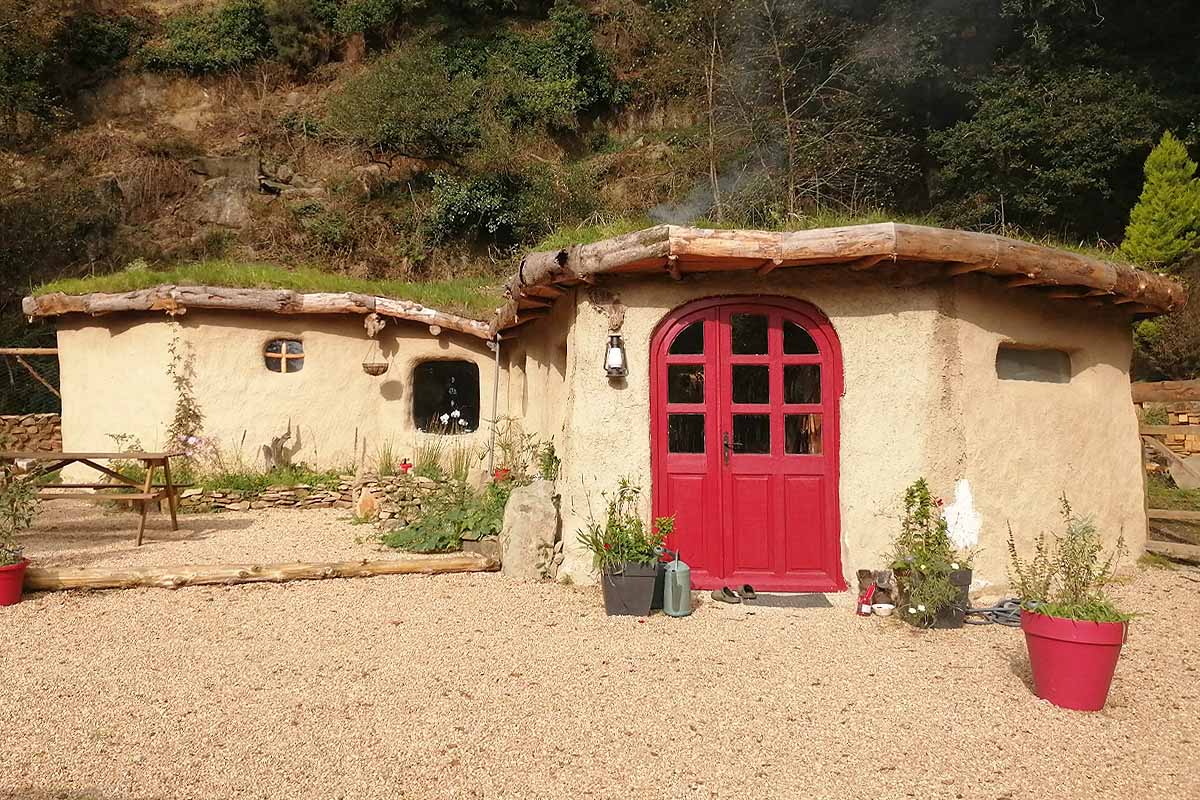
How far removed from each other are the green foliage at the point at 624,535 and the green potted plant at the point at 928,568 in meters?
1.77

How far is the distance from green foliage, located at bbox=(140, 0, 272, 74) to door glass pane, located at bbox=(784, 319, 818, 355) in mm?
23241

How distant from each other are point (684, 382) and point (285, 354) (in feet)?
22.2

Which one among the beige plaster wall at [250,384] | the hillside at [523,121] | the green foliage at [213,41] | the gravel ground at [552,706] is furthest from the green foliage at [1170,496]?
the green foliage at [213,41]

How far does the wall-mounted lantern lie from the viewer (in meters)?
5.61

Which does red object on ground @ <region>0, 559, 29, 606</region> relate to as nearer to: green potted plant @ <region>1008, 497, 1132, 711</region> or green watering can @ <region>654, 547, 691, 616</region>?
green watering can @ <region>654, 547, 691, 616</region>

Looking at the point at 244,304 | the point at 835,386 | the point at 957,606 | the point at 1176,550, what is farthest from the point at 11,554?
the point at 1176,550

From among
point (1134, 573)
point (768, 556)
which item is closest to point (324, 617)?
point (768, 556)

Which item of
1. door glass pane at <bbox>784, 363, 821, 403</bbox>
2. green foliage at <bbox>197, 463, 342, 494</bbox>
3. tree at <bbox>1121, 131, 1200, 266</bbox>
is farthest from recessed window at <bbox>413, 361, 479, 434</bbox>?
tree at <bbox>1121, 131, 1200, 266</bbox>

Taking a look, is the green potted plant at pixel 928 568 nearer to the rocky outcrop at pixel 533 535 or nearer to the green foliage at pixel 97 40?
the rocky outcrop at pixel 533 535

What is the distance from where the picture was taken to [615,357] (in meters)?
5.61

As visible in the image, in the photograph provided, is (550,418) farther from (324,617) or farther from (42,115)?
(42,115)

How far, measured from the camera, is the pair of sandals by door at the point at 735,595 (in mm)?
5449

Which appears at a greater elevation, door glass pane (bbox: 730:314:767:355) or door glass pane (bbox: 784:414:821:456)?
door glass pane (bbox: 730:314:767:355)

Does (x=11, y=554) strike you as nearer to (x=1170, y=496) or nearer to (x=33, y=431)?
(x=33, y=431)
